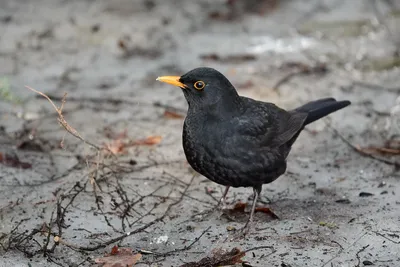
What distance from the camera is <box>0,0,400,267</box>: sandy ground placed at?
15.8 feet

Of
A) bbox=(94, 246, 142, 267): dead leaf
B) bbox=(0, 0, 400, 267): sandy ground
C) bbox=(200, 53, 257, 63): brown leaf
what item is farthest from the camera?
bbox=(200, 53, 257, 63): brown leaf

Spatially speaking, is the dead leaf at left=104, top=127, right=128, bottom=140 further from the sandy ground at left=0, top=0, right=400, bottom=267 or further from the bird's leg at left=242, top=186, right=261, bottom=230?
the bird's leg at left=242, top=186, right=261, bottom=230

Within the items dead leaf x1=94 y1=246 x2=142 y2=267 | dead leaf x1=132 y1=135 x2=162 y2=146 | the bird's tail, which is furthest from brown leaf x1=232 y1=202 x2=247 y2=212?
dead leaf x1=132 y1=135 x2=162 y2=146

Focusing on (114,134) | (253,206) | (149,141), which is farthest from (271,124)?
(114,134)

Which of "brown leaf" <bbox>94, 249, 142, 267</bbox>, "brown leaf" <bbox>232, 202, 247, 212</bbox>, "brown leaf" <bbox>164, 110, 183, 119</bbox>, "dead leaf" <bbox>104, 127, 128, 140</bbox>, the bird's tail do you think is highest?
the bird's tail

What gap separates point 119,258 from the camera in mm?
4531

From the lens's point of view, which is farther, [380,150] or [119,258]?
[380,150]

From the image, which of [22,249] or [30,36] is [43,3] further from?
[22,249]

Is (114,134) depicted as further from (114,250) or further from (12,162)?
(114,250)

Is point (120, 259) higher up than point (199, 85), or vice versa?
point (199, 85)

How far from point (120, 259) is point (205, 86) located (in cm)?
142

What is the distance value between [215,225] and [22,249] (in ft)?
4.56

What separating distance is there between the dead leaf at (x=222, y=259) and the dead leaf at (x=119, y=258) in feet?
1.07

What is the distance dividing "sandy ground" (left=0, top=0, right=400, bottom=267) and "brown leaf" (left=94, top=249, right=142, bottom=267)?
93mm
